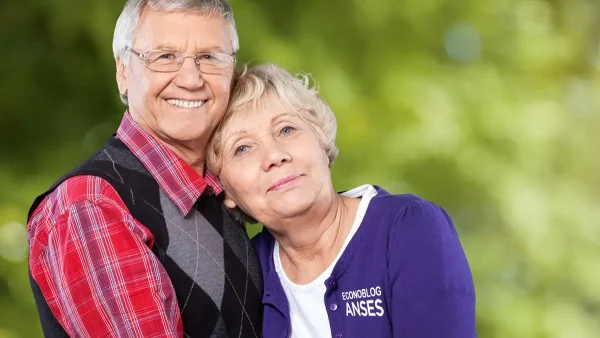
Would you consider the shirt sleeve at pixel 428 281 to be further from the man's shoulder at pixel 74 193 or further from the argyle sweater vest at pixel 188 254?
the man's shoulder at pixel 74 193

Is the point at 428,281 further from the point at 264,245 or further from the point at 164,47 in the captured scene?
the point at 164,47

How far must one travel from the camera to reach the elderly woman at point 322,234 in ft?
6.08

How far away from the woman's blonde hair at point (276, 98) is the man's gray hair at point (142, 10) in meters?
0.15

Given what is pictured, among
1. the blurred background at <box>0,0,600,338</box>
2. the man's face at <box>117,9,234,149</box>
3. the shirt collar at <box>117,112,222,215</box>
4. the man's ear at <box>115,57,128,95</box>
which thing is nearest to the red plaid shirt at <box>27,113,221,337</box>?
the shirt collar at <box>117,112,222,215</box>

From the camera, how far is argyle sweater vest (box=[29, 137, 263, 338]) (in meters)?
1.86

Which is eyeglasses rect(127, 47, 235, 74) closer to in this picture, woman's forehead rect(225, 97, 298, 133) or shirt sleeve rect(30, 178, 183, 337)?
woman's forehead rect(225, 97, 298, 133)

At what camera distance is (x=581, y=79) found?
13.7ft

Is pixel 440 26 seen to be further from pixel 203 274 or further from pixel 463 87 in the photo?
pixel 203 274

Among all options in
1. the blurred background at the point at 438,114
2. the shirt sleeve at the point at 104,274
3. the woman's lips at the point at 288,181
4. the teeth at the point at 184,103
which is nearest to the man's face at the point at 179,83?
the teeth at the point at 184,103

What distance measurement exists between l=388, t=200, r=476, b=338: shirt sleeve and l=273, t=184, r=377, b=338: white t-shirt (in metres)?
0.15

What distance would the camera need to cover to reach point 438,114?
12.6 feet

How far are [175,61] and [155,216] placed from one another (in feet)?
1.25

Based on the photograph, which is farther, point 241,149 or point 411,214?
point 241,149

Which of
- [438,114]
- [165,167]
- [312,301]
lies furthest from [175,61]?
[438,114]
